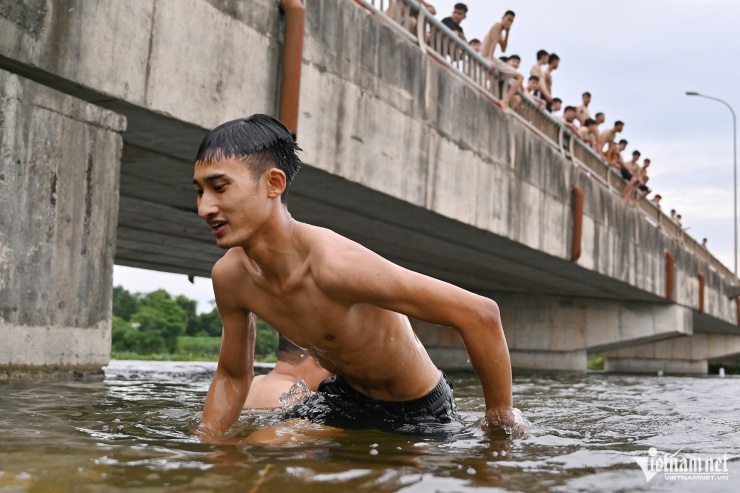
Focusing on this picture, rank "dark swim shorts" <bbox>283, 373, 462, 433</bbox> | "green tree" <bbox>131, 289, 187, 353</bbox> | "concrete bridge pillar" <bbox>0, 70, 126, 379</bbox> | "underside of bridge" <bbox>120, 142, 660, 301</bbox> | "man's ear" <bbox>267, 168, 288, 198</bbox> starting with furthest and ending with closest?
"green tree" <bbox>131, 289, 187, 353</bbox>
"underside of bridge" <bbox>120, 142, 660, 301</bbox>
"concrete bridge pillar" <bbox>0, 70, 126, 379</bbox>
"dark swim shorts" <bbox>283, 373, 462, 433</bbox>
"man's ear" <bbox>267, 168, 288, 198</bbox>

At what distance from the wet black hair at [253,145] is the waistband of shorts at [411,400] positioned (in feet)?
4.41

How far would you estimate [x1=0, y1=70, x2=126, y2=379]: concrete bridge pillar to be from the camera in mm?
6715

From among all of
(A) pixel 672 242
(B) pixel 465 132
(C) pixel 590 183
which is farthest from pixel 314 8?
(A) pixel 672 242

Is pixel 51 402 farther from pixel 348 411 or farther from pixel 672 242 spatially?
pixel 672 242

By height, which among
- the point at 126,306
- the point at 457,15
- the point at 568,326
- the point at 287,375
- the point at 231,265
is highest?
the point at 457,15

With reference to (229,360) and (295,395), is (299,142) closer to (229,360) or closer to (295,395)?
(295,395)

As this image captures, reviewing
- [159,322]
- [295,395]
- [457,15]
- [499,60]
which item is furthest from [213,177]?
[159,322]

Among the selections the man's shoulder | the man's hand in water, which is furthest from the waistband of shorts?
the man's shoulder

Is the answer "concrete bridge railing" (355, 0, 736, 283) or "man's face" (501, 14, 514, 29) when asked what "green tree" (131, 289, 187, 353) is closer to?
"concrete bridge railing" (355, 0, 736, 283)

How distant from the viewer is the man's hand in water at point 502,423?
173 inches

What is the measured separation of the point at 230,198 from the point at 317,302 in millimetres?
660

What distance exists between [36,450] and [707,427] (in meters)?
4.60

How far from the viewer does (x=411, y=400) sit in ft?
15.9

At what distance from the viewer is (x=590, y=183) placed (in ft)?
65.3
